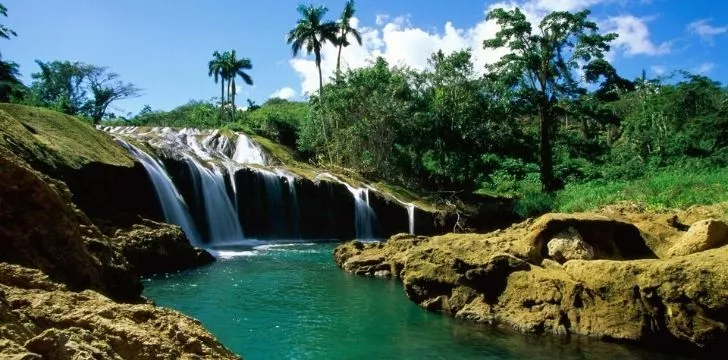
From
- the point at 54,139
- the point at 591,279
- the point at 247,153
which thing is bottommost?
the point at 591,279

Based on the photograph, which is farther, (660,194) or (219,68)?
(219,68)

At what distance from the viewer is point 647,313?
9.19m

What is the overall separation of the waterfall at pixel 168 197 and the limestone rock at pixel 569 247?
14.1 meters

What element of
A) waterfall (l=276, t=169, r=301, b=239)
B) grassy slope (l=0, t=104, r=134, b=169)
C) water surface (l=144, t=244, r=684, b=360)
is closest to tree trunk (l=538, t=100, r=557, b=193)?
waterfall (l=276, t=169, r=301, b=239)

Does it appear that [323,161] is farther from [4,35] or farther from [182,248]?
[182,248]

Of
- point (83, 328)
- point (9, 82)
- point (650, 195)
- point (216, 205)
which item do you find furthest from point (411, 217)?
point (9, 82)

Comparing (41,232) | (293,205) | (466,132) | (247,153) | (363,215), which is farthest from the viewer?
(247,153)

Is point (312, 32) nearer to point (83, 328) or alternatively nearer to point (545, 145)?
point (545, 145)

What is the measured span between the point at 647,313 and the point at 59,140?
16.6 meters

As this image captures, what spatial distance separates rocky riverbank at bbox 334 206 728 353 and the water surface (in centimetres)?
Answer: 39

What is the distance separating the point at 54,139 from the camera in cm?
1716

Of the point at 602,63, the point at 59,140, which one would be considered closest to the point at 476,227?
the point at 602,63

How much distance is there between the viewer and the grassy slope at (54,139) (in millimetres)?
14547

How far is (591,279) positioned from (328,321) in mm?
5061
